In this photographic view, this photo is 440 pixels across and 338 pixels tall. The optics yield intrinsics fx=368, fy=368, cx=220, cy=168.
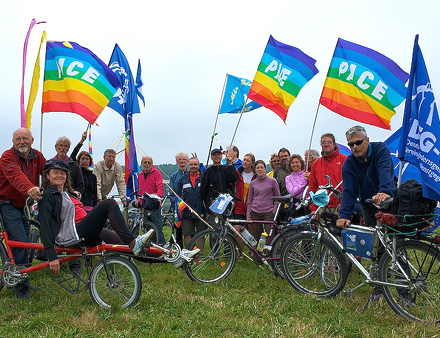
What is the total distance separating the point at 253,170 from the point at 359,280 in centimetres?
→ 285

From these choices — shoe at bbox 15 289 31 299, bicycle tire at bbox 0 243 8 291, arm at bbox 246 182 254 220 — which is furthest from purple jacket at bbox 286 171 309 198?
bicycle tire at bbox 0 243 8 291

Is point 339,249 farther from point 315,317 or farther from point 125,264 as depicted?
point 125,264

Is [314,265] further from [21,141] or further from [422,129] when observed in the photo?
[21,141]

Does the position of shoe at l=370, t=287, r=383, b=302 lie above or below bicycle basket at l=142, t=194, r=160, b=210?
below

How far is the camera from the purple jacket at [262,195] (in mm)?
6559

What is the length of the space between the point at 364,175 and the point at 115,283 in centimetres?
311

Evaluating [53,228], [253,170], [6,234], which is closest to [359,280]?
[253,170]

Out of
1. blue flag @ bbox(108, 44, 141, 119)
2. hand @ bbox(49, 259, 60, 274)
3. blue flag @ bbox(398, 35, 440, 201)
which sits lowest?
hand @ bbox(49, 259, 60, 274)

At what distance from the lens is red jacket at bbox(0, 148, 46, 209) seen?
4348 millimetres

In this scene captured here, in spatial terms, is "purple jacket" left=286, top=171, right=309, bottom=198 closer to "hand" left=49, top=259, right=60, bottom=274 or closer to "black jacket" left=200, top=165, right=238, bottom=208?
"black jacket" left=200, top=165, right=238, bottom=208

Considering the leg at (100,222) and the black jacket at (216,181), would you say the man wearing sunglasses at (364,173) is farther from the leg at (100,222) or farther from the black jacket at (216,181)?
the black jacket at (216,181)

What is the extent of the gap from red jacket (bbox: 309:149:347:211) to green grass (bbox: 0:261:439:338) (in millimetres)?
1424

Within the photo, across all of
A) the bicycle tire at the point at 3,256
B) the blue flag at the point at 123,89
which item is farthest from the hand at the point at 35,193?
the blue flag at the point at 123,89

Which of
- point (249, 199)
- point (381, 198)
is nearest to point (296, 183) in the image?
point (249, 199)
